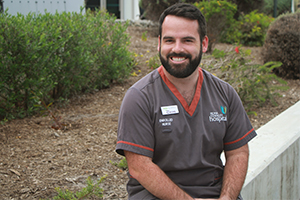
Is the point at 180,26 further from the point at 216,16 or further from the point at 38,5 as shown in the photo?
the point at 216,16

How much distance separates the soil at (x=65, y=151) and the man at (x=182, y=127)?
41.3 inches

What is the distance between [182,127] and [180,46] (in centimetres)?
53

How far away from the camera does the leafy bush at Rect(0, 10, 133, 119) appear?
177 inches

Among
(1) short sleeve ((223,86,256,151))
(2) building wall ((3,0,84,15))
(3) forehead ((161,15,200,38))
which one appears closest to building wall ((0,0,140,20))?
(2) building wall ((3,0,84,15))

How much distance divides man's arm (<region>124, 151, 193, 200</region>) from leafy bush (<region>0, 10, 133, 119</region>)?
2.86m

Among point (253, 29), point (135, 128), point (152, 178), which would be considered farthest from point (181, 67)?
point (253, 29)

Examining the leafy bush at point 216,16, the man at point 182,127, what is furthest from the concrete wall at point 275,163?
the leafy bush at point 216,16

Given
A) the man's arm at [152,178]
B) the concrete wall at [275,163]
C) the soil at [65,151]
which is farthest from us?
the concrete wall at [275,163]

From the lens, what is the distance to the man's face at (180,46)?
2.28 meters

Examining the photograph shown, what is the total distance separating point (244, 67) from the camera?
5902 mm

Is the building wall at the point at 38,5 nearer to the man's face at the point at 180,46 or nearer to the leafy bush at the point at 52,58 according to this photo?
the leafy bush at the point at 52,58

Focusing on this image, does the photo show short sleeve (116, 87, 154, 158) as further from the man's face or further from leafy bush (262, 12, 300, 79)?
leafy bush (262, 12, 300, 79)

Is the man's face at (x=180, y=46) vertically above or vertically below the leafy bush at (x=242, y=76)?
above

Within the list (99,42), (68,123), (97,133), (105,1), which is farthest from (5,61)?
(105,1)
